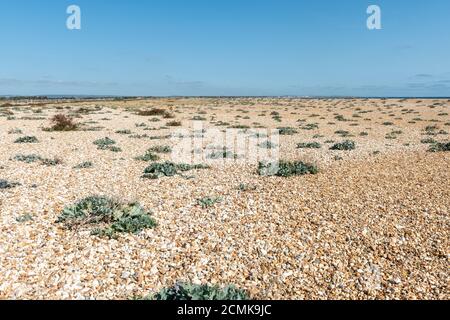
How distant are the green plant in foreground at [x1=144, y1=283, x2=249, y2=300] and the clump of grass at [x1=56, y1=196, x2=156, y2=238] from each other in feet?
8.30

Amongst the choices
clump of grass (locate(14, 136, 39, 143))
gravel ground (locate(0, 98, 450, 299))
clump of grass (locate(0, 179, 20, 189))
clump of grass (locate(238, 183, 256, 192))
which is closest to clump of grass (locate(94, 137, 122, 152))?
clump of grass (locate(14, 136, 39, 143))

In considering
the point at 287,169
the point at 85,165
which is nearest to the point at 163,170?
the point at 85,165

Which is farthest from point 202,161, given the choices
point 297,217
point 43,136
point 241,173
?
point 43,136

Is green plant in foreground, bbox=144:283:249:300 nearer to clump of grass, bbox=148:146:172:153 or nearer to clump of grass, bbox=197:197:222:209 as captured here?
clump of grass, bbox=197:197:222:209

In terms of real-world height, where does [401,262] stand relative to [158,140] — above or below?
below

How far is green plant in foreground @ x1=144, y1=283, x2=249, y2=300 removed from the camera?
5477 millimetres

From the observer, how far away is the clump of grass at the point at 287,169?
13375 mm

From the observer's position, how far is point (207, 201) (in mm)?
9945

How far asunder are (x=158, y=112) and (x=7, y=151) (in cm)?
3004

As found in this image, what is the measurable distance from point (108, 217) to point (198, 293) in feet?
12.8

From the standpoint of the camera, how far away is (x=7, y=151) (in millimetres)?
17922

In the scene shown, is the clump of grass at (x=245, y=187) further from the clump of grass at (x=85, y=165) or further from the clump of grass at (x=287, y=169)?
the clump of grass at (x=85, y=165)
